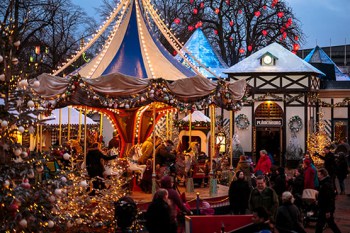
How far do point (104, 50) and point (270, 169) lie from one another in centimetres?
577

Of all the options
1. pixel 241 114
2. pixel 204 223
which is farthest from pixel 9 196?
pixel 241 114

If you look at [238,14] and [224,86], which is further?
[238,14]

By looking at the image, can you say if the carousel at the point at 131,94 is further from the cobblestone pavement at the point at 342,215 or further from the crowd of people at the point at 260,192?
the cobblestone pavement at the point at 342,215

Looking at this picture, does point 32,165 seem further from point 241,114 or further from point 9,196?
point 241,114

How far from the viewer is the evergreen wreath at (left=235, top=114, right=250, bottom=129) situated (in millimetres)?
37031

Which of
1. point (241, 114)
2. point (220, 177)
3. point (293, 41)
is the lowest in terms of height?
point (220, 177)

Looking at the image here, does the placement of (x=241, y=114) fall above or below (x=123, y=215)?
above

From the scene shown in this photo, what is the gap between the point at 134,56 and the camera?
59.8 ft

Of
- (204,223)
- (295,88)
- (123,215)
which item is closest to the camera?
(123,215)

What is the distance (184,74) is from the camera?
18219mm

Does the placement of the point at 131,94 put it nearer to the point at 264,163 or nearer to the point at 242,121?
the point at 264,163

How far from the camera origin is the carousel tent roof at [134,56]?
1783 centimetres

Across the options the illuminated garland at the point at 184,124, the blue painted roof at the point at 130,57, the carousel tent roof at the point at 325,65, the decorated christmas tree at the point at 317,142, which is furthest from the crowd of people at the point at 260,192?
the carousel tent roof at the point at 325,65

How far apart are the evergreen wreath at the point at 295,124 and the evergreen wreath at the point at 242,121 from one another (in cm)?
243
